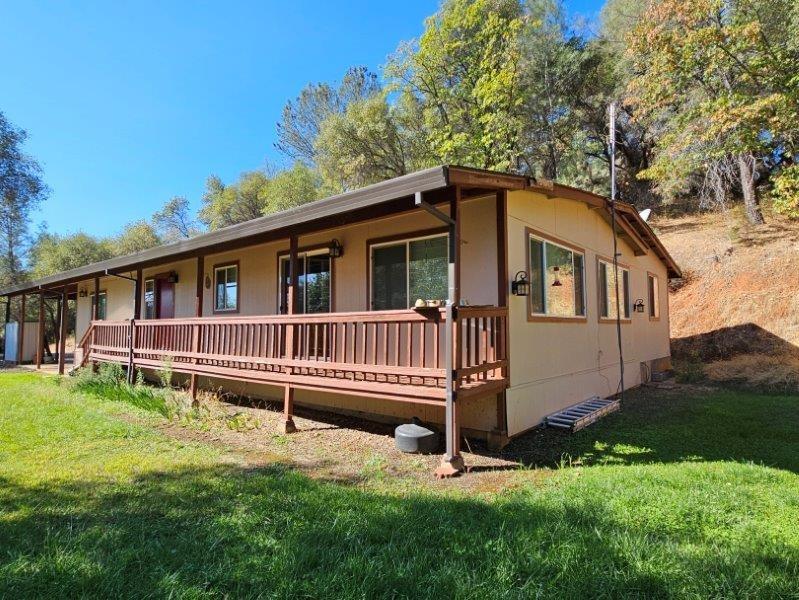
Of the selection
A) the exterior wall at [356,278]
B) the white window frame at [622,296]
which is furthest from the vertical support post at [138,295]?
the white window frame at [622,296]

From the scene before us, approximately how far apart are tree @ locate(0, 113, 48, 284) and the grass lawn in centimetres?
2319

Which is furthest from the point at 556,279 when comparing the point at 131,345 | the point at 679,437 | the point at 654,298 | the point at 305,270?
the point at 131,345

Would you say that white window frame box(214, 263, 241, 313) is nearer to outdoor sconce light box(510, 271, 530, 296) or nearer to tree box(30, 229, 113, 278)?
outdoor sconce light box(510, 271, 530, 296)

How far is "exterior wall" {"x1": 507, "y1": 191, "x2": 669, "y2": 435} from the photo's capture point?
5.59m

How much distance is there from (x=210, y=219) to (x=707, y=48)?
25.9 m

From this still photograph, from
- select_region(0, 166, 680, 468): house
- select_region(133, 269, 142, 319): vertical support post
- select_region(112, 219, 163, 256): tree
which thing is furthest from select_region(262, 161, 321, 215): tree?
select_region(0, 166, 680, 468): house

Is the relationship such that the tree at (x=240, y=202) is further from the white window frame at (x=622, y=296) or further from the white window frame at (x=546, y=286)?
the white window frame at (x=546, y=286)

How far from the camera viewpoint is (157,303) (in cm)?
1191

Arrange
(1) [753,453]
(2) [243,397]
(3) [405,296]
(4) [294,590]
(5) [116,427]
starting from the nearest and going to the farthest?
(4) [294,590] < (1) [753,453] < (5) [116,427] < (3) [405,296] < (2) [243,397]

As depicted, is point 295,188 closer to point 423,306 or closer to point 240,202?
point 240,202

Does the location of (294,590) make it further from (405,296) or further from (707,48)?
(707,48)

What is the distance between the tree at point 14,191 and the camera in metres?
21.3

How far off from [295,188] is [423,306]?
20732 millimetres

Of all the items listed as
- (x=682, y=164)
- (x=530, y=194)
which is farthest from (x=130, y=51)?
(x=682, y=164)
